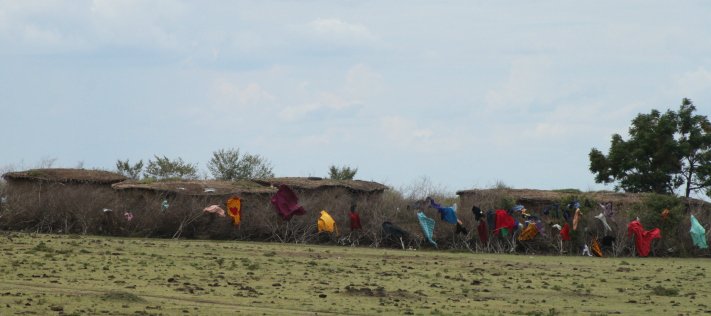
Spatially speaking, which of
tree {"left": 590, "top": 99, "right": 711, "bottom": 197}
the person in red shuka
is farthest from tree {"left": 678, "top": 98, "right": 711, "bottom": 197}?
the person in red shuka

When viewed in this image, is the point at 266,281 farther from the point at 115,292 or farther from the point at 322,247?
the point at 322,247

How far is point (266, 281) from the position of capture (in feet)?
74.6

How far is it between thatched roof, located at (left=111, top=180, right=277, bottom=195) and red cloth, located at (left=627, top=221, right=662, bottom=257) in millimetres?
11526

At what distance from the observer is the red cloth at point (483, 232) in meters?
38.1

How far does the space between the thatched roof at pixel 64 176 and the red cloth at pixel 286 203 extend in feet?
22.7

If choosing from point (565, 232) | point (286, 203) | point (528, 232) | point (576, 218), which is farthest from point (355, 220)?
point (576, 218)

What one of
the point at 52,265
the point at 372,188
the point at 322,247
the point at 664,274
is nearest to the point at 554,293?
the point at 664,274

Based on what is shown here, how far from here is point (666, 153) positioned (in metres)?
53.9

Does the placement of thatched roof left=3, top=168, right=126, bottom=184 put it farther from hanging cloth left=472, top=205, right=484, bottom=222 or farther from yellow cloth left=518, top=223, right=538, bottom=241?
yellow cloth left=518, top=223, right=538, bottom=241

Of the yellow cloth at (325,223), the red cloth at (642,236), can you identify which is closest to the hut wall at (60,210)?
the yellow cloth at (325,223)

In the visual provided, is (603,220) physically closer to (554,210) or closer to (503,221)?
(554,210)

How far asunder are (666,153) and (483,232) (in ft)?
61.0

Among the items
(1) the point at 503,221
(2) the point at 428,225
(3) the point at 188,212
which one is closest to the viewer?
(1) the point at 503,221

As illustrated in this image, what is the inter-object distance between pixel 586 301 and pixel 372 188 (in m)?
22.8
